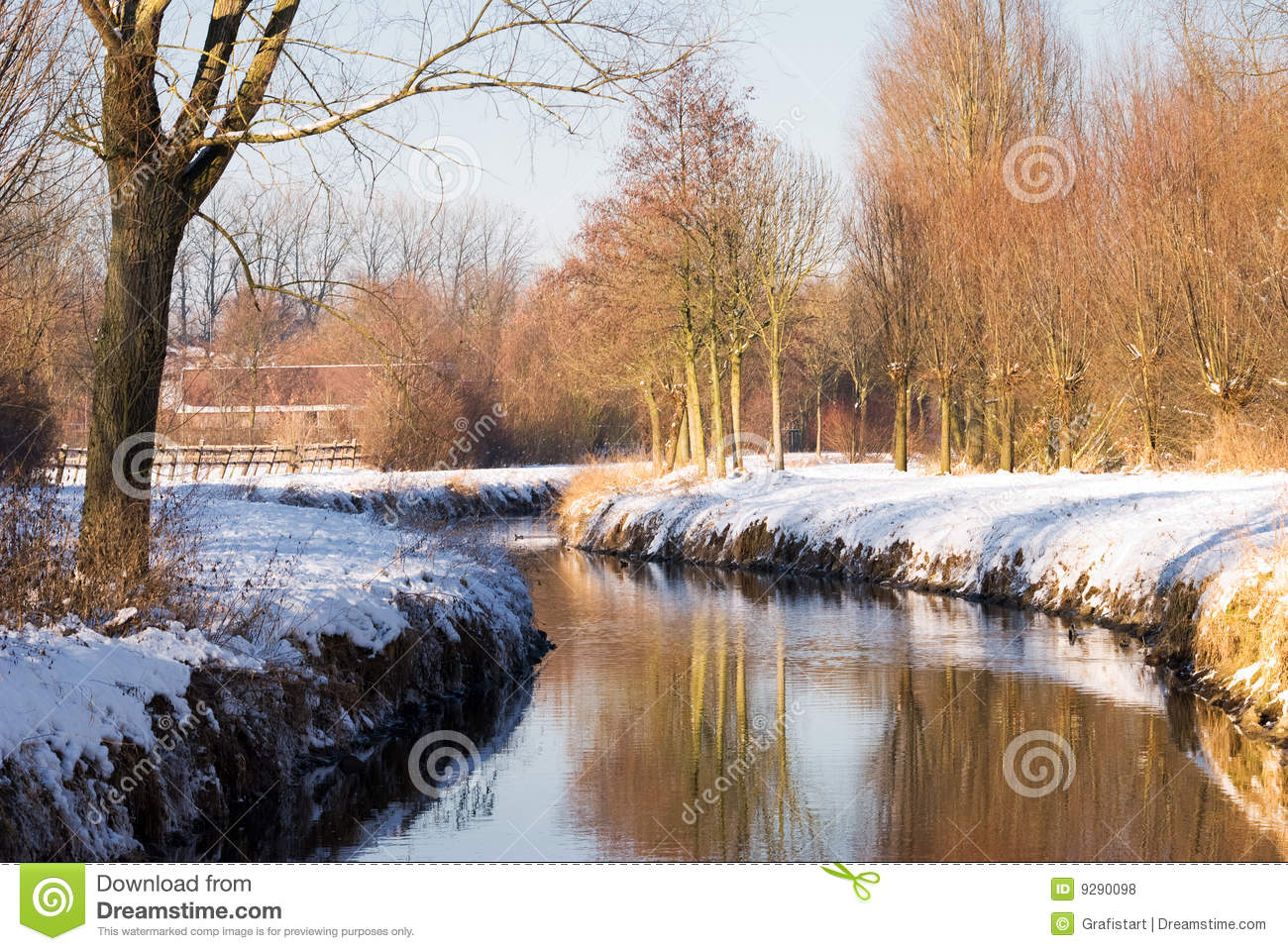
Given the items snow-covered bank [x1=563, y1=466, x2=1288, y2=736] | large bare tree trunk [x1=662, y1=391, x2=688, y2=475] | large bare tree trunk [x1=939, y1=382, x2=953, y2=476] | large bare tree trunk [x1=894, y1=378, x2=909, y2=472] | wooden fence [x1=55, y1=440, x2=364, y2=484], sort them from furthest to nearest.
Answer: large bare tree trunk [x1=662, y1=391, x2=688, y2=475]
wooden fence [x1=55, y1=440, x2=364, y2=484]
large bare tree trunk [x1=894, y1=378, x2=909, y2=472]
large bare tree trunk [x1=939, y1=382, x2=953, y2=476]
snow-covered bank [x1=563, y1=466, x2=1288, y2=736]

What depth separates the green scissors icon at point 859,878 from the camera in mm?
5043

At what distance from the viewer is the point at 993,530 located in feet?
65.6

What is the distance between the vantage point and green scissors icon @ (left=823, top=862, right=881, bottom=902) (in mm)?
5043

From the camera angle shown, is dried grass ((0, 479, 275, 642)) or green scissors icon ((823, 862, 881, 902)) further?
dried grass ((0, 479, 275, 642))

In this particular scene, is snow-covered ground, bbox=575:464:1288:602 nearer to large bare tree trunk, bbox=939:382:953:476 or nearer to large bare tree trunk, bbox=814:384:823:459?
large bare tree trunk, bbox=939:382:953:476

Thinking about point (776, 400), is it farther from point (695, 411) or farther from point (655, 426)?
point (655, 426)

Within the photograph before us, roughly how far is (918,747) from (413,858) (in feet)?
13.3
